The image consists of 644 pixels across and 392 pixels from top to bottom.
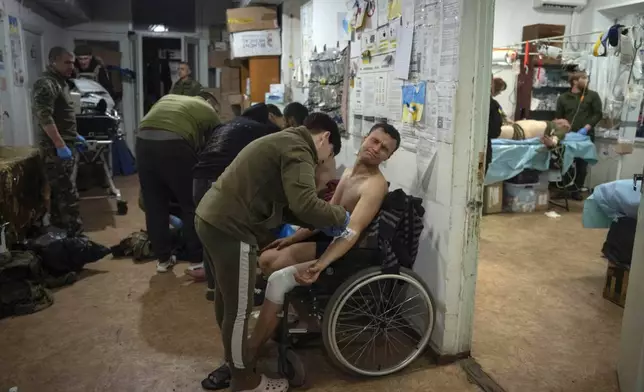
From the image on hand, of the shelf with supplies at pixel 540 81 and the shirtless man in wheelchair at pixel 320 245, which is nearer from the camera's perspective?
the shirtless man in wheelchair at pixel 320 245

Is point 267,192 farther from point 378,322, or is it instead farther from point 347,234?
point 378,322

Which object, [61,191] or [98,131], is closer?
[61,191]

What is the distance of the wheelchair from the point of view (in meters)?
2.16

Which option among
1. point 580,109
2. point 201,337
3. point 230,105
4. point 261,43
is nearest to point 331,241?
point 201,337

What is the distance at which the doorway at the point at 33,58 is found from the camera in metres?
5.59

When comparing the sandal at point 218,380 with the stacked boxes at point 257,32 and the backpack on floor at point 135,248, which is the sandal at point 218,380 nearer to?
the backpack on floor at point 135,248

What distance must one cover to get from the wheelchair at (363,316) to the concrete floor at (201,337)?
10 cm

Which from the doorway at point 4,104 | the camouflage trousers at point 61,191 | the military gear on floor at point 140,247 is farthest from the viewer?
the doorway at point 4,104

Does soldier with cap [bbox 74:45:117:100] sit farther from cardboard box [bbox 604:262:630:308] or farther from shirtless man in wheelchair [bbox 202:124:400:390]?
cardboard box [bbox 604:262:630:308]

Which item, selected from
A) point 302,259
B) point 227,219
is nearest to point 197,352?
point 302,259

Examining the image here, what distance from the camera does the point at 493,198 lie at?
210 inches

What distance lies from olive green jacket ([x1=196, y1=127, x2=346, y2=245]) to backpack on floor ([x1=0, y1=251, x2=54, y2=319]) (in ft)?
5.45

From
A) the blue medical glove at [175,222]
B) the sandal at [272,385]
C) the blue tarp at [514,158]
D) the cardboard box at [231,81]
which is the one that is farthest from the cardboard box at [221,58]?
the sandal at [272,385]

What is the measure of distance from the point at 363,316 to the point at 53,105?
122 inches
